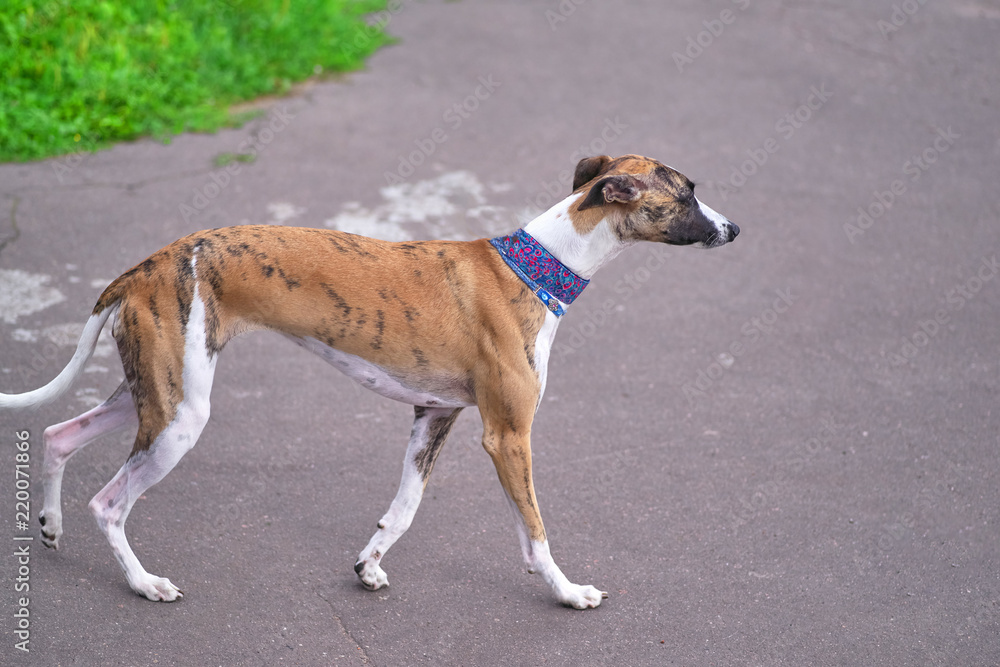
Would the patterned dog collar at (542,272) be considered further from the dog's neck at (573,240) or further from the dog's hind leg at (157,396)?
the dog's hind leg at (157,396)

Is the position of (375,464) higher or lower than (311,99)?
lower

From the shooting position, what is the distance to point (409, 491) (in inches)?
165

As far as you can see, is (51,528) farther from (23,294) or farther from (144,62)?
(144,62)

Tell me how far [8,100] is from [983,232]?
27.3 ft

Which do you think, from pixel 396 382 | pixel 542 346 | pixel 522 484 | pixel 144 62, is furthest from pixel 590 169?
pixel 144 62

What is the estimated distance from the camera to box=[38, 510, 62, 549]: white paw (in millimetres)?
4160

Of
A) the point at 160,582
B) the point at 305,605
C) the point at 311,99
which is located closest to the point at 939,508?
the point at 305,605

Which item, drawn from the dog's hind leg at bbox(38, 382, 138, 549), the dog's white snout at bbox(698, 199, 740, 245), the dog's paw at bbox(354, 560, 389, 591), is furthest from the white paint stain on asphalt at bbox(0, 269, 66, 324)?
the dog's white snout at bbox(698, 199, 740, 245)

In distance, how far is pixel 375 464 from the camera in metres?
5.10

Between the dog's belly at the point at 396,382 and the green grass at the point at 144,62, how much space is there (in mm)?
5093

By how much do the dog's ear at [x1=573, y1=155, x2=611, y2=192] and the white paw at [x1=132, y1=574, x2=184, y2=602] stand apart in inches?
96.5

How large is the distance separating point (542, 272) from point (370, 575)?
1545mm

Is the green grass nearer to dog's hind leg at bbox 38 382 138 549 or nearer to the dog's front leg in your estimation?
dog's hind leg at bbox 38 382 138 549

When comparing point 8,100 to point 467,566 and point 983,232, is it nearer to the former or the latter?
point 467,566
